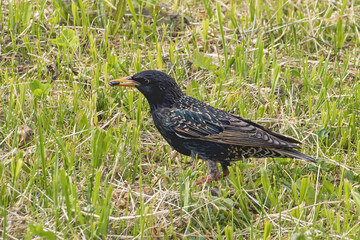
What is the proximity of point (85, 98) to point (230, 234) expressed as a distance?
252cm

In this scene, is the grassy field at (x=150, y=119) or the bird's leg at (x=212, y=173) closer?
the grassy field at (x=150, y=119)

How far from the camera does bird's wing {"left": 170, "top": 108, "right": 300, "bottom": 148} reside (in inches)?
190

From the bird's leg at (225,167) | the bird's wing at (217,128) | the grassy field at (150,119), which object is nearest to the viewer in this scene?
the grassy field at (150,119)

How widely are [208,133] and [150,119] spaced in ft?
3.09

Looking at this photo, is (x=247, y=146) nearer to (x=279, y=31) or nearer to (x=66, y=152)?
(x=66, y=152)

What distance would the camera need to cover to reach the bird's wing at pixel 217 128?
482 cm

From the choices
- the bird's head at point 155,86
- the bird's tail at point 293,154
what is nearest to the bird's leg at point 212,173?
the bird's tail at point 293,154

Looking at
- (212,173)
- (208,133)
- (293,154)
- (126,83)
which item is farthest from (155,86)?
(293,154)

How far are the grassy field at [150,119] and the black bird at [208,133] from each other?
7.2 inches

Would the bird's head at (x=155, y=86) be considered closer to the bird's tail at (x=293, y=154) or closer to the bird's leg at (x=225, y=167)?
the bird's leg at (x=225, y=167)

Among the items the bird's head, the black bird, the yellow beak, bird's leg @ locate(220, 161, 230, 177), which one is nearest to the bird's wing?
the black bird

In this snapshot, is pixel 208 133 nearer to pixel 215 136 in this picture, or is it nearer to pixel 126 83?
pixel 215 136

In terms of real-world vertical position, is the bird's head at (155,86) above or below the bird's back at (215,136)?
above

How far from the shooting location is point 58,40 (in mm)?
6434
